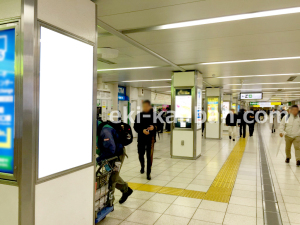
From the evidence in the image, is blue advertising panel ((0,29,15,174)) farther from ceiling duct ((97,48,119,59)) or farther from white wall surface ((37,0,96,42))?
ceiling duct ((97,48,119,59))

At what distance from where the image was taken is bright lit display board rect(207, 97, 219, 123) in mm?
12961

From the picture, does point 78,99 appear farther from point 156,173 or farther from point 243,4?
point 156,173

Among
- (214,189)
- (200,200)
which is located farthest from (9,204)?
(214,189)

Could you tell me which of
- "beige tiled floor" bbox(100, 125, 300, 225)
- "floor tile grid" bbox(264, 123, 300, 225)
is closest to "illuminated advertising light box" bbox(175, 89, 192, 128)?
"beige tiled floor" bbox(100, 125, 300, 225)

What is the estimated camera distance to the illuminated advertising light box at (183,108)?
7680 mm

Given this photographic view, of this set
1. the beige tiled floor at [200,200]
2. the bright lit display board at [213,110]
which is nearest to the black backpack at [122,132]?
the beige tiled floor at [200,200]

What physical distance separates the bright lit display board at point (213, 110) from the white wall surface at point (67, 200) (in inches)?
435

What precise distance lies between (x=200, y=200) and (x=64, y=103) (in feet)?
9.62

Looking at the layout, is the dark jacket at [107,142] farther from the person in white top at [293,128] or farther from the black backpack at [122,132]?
the person in white top at [293,128]

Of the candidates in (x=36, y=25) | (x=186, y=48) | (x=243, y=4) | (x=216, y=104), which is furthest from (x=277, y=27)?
(x=216, y=104)

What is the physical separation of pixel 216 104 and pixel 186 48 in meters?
8.37

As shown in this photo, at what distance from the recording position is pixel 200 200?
4.13 m

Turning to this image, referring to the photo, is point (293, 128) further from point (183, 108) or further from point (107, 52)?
point (107, 52)

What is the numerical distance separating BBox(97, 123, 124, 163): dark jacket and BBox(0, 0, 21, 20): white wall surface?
176 centimetres
